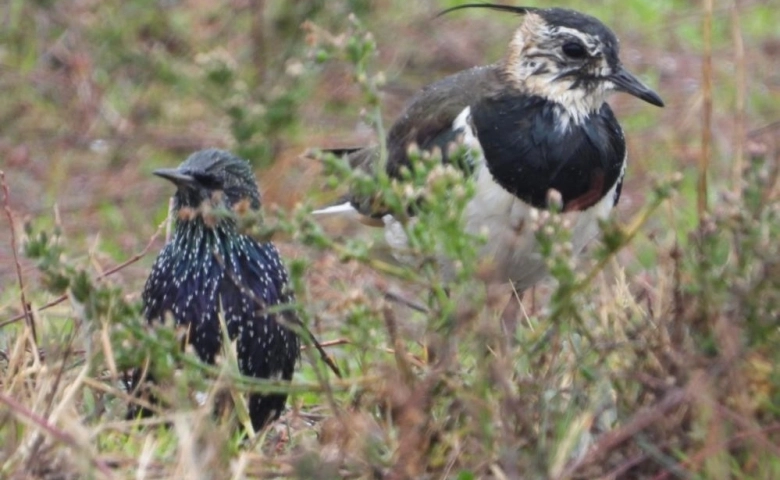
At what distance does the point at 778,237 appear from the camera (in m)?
3.44

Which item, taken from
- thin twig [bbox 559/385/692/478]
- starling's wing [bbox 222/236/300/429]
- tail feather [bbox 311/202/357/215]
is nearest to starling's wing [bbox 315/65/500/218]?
tail feather [bbox 311/202/357/215]

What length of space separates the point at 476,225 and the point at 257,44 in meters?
3.69

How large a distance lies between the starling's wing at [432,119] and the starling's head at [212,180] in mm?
420

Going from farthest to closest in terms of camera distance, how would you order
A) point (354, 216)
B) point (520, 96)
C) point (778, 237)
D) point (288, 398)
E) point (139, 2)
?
1. point (139, 2)
2. point (354, 216)
3. point (520, 96)
4. point (288, 398)
5. point (778, 237)

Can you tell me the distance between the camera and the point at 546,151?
5039 mm

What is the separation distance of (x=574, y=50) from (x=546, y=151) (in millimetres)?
361

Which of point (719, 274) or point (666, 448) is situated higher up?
point (719, 274)

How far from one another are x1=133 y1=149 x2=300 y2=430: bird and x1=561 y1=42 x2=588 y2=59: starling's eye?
105 centimetres

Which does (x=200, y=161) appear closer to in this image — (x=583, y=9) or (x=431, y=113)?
(x=431, y=113)

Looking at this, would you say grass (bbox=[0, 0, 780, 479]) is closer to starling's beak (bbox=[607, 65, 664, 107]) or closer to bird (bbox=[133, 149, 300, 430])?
bird (bbox=[133, 149, 300, 430])

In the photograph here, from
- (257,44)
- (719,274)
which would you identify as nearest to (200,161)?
(719,274)

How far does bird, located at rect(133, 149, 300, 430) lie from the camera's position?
4.49 metres

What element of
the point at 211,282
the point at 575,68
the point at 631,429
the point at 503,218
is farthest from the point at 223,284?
the point at 631,429

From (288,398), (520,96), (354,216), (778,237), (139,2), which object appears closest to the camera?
(778,237)
